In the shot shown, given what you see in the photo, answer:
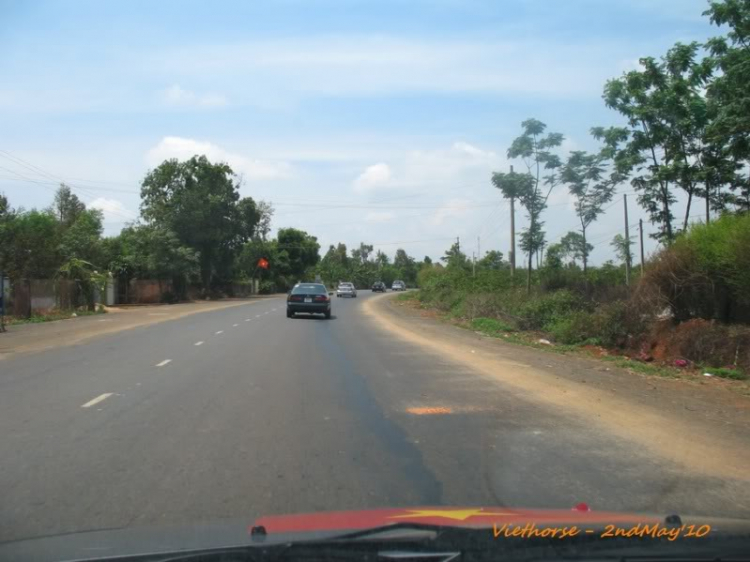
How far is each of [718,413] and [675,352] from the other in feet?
19.0

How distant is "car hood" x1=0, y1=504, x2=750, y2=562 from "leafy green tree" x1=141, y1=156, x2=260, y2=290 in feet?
174

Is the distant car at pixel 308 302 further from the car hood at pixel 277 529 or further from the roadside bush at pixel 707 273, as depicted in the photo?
the car hood at pixel 277 529

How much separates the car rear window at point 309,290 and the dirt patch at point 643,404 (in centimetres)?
1511

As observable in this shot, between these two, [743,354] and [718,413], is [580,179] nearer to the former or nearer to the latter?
[743,354]

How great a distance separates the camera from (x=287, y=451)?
6863 mm

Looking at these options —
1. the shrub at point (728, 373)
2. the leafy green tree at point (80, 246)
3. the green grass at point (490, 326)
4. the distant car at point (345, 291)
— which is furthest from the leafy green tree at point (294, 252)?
the shrub at point (728, 373)

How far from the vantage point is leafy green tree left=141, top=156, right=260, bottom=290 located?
186 ft

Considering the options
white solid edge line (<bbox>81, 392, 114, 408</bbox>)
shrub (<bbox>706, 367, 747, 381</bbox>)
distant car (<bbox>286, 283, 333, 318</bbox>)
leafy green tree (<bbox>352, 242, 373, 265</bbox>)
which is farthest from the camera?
leafy green tree (<bbox>352, 242, 373, 265</bbox>)

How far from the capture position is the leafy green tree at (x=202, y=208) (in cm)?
5669

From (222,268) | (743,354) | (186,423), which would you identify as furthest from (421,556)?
(222,268)

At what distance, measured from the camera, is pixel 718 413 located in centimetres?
917

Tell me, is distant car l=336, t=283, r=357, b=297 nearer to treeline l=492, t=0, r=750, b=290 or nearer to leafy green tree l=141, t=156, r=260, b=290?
leafy green tree l=141, t=156, r=260, b=290

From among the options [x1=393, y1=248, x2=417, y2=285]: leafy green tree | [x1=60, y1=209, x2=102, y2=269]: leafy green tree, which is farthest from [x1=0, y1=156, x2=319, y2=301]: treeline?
[x1=393, y1=248, x2=417, y2=285]: leafy green tree

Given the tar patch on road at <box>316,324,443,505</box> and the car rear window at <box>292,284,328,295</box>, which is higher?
the car rear window at <box>292,284,328,295</box>
